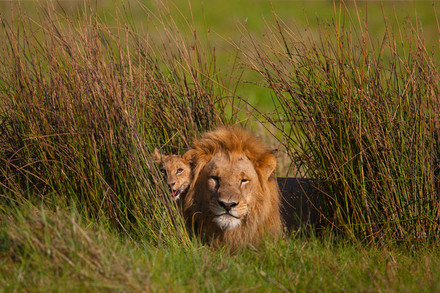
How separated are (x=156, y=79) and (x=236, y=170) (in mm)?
1166

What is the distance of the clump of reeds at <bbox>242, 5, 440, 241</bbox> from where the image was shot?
3.99 m

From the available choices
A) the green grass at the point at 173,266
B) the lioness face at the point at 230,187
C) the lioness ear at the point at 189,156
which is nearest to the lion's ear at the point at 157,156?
the lioness ear at the point at 189,156

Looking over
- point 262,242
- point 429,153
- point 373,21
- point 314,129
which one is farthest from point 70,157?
point 373,21

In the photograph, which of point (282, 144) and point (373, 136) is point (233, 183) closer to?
point (282, 144)

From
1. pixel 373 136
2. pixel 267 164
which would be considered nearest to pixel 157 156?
pixel 267 164

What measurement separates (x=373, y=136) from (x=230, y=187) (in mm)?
1049

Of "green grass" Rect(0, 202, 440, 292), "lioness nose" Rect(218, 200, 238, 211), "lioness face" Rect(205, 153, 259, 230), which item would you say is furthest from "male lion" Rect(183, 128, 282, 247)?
"green grass" Rect(0, 202, 440, 292)

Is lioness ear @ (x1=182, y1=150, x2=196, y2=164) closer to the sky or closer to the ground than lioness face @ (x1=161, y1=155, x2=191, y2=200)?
closer to the sky

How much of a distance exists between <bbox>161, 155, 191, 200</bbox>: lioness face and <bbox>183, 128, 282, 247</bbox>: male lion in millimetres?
42

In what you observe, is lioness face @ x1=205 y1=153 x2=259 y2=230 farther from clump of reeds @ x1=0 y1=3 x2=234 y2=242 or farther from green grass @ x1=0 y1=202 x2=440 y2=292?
clump of reeds @ x1=0 y1=3 x2=234 y2=242

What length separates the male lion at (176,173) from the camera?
13.0 feet

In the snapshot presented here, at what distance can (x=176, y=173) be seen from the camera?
13.0 ft

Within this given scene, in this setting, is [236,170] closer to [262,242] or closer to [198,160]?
[198,160]

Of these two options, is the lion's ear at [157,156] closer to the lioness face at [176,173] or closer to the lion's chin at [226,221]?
the lioness face at [176,173]
